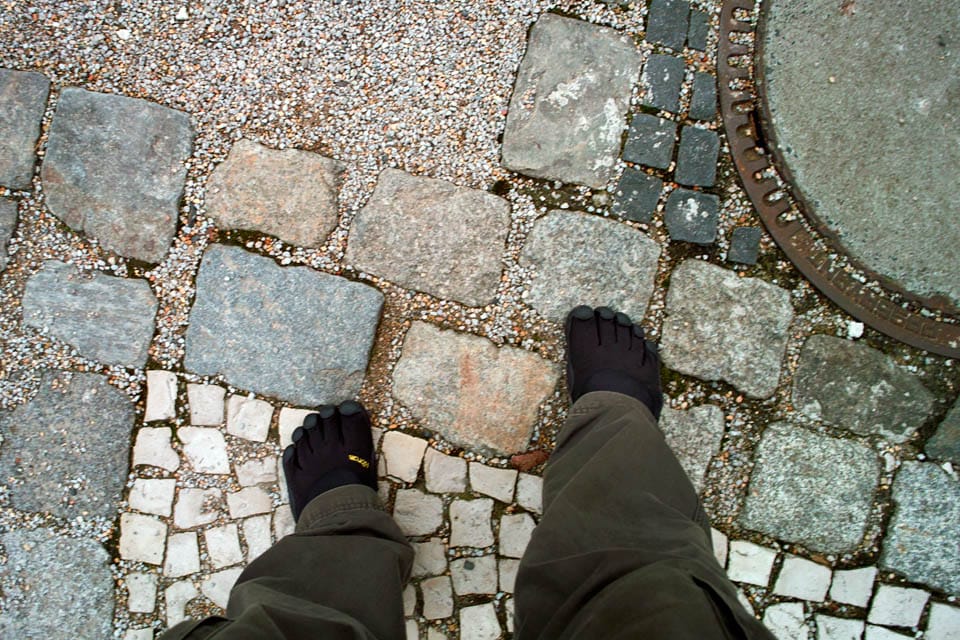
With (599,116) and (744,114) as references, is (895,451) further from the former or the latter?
(599,116)

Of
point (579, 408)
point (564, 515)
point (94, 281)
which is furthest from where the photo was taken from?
point (94, 281)

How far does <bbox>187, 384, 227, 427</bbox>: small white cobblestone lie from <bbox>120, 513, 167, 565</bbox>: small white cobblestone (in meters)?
0.39

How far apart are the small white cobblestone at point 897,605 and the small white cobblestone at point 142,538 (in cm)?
255

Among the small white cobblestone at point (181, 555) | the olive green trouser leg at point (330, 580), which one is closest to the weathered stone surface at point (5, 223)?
the small white cobblestone at point (181, 555)

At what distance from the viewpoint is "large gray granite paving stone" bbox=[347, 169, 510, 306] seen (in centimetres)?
226

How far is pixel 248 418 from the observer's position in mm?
2244

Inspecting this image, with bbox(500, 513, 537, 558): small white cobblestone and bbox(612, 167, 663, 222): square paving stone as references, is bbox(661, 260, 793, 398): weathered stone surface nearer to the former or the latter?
bbox(612, 167, 663, 222): square paving stone

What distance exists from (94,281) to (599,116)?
1.94 m

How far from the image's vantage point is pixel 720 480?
2240mm

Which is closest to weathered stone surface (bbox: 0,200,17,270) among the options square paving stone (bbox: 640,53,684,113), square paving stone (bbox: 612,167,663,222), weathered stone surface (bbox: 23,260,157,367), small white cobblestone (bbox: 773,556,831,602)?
weathered stone surface (bbox: 23,260,157,367)

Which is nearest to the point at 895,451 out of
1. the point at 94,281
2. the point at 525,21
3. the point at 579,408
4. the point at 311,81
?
the point at 579,408

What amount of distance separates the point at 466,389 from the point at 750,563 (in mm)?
1196

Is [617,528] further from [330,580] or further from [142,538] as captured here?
[142,538]

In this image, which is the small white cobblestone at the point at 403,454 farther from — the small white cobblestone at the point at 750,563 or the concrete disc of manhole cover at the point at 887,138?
the concrete disc of manhole cover at the point at 887,138
